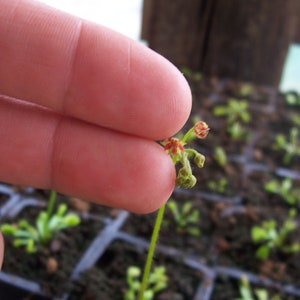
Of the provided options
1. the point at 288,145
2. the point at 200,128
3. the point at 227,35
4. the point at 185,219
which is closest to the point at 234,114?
the point at 288,145

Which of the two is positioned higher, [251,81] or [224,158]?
[251,81]

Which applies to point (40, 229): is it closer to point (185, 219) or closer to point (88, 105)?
point (185, 219)

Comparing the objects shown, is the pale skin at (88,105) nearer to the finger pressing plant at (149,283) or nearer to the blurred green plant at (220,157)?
the finger pressing plant at (149,283)

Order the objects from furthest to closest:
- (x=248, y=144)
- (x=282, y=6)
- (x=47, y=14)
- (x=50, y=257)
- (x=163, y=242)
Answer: (x=282, y=6), (x=248, y=144), (x=163, y=242), (x=50, y=257), (x=47, y=14)

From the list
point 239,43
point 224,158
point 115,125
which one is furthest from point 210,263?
point 239,43

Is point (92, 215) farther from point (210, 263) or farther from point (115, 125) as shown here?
point (115, 125)

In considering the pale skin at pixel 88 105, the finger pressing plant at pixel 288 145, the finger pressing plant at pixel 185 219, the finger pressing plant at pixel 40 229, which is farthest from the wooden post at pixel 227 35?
the pale skin at pixel 88 105

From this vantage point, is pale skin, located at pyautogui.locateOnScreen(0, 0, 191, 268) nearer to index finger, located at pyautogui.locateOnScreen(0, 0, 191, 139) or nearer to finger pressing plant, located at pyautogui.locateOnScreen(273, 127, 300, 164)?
index finger, located at pyautogui.locateOnScreen(0, 0, 191, 139)

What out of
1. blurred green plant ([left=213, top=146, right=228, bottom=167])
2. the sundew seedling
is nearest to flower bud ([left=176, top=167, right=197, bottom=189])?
the sundew seedling
